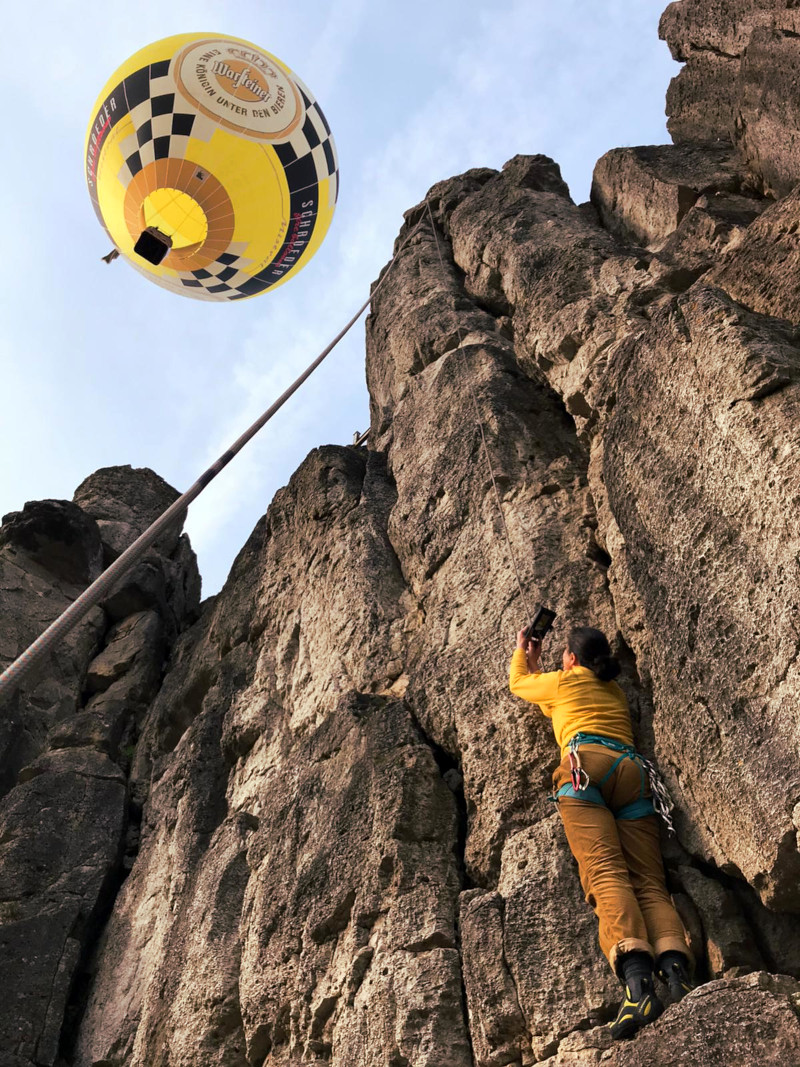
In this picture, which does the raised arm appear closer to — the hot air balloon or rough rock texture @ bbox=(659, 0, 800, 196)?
rough rock texture @ bbox=(659, 0, 800, 196)

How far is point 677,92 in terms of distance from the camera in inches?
494

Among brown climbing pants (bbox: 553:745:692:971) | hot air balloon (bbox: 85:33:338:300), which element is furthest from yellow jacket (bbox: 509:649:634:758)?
hot air balloon (bbox: 85:33:338:300)

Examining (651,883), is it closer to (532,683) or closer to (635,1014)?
(635,1014)

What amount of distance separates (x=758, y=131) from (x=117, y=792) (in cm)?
974

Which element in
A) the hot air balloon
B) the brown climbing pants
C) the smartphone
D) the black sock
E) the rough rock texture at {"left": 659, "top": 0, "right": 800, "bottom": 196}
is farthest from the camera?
the hot air balloon

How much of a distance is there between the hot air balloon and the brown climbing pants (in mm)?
7634

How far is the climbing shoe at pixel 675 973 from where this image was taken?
16.8 ft

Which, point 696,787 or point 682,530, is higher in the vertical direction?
point 682,530

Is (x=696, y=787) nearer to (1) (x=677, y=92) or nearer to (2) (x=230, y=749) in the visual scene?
(2) (x=230, y=749)

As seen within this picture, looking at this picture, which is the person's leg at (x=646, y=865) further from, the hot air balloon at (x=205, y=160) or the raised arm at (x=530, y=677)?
the hot air balloon at (x=205, y=160)

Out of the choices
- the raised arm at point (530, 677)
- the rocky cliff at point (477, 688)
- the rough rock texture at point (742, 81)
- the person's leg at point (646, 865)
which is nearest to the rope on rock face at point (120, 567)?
the rocky cliff at point (477, 688)

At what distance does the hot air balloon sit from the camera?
10797mm

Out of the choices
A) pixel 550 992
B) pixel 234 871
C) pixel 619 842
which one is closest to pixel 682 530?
pixel 619 842

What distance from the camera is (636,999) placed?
5.05 meters
